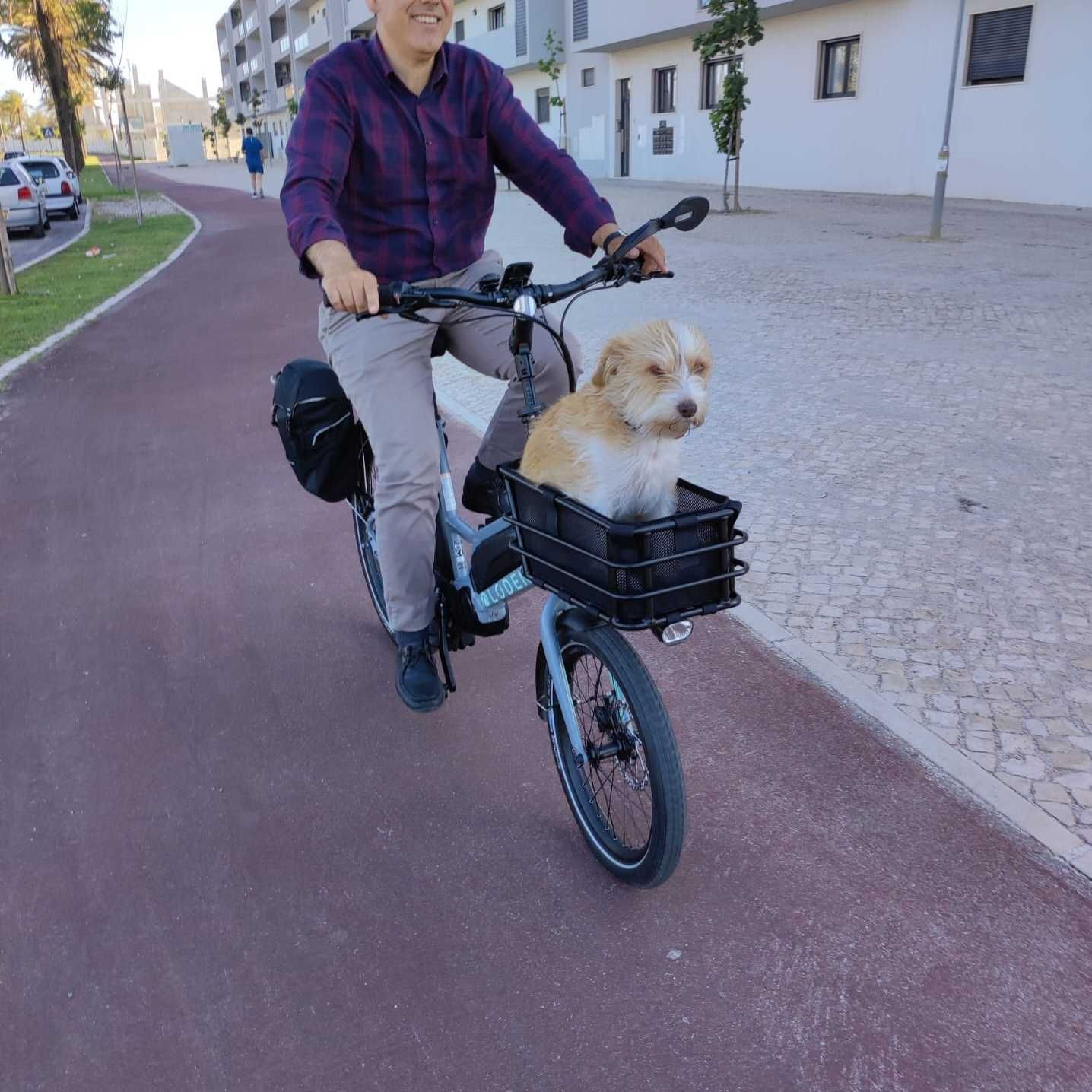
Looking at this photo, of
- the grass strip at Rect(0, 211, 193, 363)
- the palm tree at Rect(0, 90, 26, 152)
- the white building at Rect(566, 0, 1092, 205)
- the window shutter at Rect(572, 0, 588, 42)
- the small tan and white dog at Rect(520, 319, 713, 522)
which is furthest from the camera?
the palm tree at Rect(0, 90, 26, 152)

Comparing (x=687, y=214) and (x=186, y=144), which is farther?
(x=186, y=144)

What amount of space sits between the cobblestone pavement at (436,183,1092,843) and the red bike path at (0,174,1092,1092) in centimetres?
43

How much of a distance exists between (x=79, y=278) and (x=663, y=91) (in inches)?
835

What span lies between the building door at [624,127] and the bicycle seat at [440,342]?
32.6m

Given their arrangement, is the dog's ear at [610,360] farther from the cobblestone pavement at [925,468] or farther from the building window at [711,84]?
the building window at [711,84]

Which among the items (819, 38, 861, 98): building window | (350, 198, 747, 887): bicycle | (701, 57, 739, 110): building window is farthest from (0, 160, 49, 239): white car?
(350, 198, 747, 887): bicycle

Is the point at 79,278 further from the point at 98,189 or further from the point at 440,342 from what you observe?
the point at 98,189

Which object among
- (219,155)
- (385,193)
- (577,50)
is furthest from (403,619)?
(219,155)

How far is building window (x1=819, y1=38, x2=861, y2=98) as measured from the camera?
22.5 metres

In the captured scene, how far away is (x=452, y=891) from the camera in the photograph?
8.80 feet

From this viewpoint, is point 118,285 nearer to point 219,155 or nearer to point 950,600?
point 950,600

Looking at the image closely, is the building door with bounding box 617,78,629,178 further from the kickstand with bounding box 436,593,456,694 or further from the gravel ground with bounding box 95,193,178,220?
the kickstand with bounding box 436,593,456,694

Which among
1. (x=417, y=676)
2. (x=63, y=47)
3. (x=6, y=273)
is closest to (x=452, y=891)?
(x=417, y=676)

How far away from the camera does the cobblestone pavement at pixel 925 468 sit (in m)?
3.49
